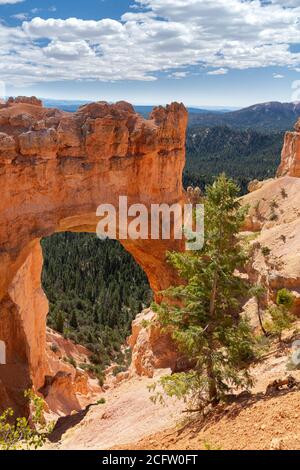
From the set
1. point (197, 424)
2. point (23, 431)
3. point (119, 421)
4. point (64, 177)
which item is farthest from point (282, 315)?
point (64, 177)

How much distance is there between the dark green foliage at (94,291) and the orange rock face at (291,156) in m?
25.9

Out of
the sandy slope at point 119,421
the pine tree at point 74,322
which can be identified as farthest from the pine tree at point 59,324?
the sandy slope at point 119,421

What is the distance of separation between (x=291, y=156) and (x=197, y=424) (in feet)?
192

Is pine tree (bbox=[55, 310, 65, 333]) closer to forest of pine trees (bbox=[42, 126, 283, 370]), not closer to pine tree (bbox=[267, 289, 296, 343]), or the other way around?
forest of pine trees (bbox=[42, 126, 283, 370])

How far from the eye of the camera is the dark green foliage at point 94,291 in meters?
46.0

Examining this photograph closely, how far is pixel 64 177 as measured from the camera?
72.6ft

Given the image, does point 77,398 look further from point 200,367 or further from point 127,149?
point 200,367

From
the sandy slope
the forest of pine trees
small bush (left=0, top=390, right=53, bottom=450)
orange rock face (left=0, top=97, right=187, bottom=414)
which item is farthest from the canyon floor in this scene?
the forest of pine trees

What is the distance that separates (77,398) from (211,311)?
1853 cm

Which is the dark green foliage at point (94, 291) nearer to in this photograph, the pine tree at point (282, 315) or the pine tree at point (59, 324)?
the pine tree at point (59, 324)

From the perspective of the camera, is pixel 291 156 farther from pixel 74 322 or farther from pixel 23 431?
pixel 23 431

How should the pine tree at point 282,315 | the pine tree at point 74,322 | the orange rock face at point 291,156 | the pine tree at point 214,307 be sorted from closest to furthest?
the pine tree at point 214,307
the pine tree at point 282,315
the pine tree at point 74,322
the orange rock face at point 291,156

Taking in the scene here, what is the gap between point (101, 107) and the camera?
73.4ft

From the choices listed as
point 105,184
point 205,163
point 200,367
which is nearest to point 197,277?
point 200,367
